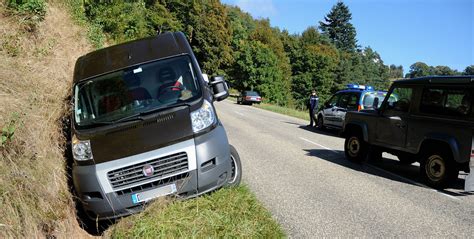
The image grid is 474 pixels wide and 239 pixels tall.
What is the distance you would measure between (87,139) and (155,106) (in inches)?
39.8

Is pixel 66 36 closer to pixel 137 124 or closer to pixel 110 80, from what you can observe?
pixel 110 80

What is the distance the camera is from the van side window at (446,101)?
7086mm

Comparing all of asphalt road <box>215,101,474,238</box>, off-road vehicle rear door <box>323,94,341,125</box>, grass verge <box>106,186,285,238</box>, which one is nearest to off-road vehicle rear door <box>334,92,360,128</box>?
off-road vehicle rear door <box>323,94,341,125</box>

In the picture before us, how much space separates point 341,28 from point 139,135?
395 feet

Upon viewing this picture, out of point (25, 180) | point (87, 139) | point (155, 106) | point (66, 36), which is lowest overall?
point (25, 180)

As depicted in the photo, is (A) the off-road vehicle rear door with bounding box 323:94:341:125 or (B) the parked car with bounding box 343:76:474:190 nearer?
(B) the parked car with bounding box 343:76:474:190

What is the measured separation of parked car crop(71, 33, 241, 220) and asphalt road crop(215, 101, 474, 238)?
4.04 feet

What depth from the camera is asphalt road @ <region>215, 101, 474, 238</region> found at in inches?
212

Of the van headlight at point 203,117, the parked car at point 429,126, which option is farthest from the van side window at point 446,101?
the van headlight at point 203,117

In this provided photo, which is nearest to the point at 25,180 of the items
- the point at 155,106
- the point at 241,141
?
the point at 155,106

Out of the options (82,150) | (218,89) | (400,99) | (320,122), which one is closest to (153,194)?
(82,150)

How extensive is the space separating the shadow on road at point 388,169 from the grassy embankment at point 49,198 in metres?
3.88

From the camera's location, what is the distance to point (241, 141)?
12.9m

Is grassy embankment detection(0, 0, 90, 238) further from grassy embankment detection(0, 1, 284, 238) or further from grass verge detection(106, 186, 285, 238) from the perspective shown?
grass verge detection(106, 186, 285, 238)
